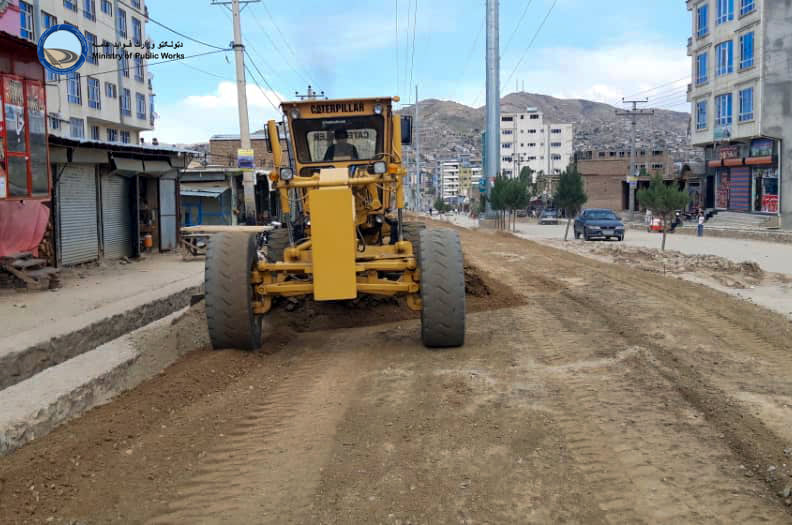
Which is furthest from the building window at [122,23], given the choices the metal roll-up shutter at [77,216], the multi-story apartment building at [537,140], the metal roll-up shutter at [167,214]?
the multi-story apartment building at [537,140]

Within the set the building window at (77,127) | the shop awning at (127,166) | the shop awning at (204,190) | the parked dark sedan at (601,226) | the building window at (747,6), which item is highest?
the building window at (747,6)

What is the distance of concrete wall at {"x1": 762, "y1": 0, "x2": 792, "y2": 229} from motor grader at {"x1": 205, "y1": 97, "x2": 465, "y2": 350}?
131 ft

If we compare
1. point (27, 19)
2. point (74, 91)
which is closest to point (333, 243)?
point (27, 19)

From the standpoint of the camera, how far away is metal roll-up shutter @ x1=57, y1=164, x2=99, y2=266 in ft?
58.3

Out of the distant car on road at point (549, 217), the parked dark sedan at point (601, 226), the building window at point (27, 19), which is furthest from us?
the distant car on road at point (549, 217)

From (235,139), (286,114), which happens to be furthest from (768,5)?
(286,114)

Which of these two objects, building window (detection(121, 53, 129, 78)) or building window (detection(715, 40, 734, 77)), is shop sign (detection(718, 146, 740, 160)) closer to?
building window (detection(715, 40, 734, 77))

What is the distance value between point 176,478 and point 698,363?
16.9ft

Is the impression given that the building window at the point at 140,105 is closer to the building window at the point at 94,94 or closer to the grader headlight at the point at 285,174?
the building window at the point at 94,94

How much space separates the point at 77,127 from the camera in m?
45.7

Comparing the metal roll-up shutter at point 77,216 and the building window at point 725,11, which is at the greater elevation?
the building window at point 725,11

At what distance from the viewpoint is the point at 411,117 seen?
32.2ft

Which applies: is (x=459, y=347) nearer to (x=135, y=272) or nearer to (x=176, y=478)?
(x=176, y=478)

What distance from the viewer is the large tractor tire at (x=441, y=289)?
792 centimetres
